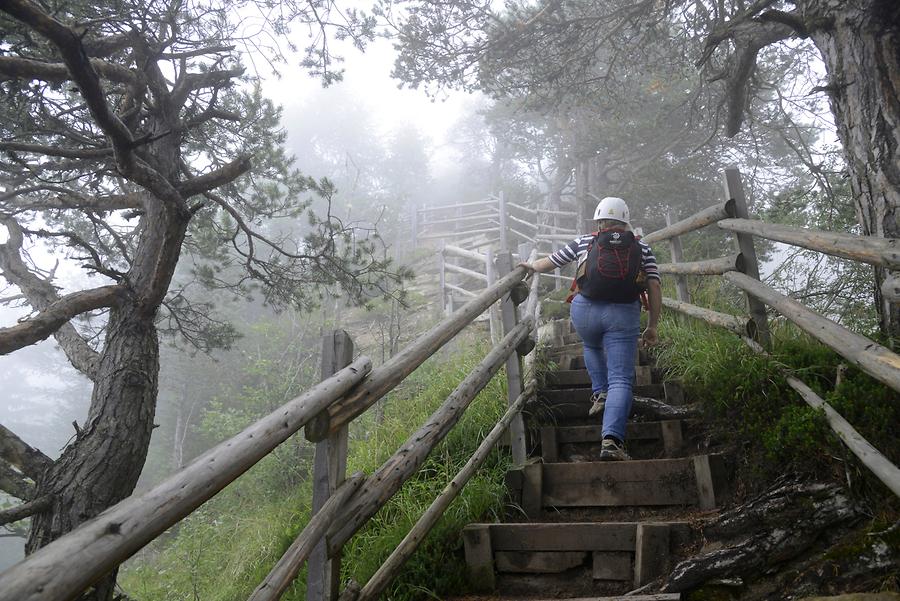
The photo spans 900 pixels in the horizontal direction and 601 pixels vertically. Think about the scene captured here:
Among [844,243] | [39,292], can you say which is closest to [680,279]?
[844,243]

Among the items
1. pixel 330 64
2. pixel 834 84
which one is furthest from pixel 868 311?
pixel 330 64

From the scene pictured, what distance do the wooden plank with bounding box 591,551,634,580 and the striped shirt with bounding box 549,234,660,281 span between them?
1884 millimetres

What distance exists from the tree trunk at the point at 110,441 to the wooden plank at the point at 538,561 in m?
2.32

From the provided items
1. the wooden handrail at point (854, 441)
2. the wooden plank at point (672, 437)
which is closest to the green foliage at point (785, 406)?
the wooden handrail at point (854, 441)

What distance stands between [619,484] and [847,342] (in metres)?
1.59

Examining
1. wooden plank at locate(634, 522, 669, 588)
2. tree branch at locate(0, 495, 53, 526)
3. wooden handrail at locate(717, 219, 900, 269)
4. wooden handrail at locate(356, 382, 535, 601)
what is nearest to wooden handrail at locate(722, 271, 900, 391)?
wooden handrail at locate(717, 219, 900, 269)

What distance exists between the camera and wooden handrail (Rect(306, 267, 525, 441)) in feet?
6.56

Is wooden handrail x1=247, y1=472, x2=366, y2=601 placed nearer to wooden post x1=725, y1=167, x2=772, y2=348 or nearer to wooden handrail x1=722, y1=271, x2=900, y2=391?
wooden handrail x1=722, y1=271, x2=900, y2=391

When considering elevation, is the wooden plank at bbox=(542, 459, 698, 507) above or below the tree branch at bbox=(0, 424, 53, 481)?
below

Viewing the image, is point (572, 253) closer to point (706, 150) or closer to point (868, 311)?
point (868, 311)

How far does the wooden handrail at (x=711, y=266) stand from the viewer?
4125 millimetres

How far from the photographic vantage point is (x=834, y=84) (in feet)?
12.9

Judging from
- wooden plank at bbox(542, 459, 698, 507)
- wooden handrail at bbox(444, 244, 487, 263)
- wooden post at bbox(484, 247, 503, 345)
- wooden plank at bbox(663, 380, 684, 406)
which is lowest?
wooden plank at bbox(542, 459, 698, 507)

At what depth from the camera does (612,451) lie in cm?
354
